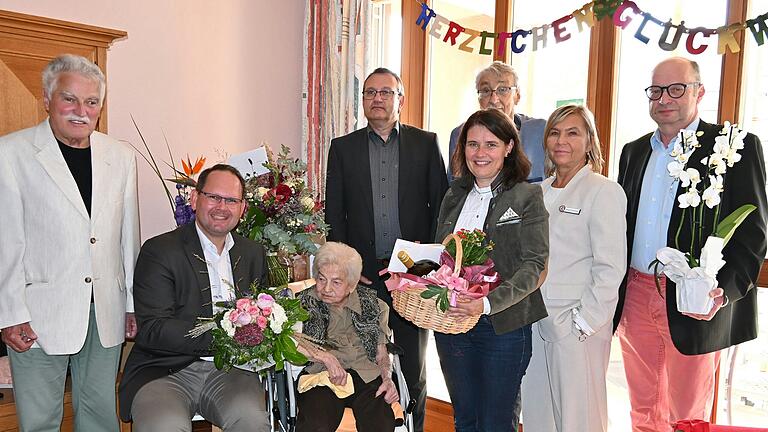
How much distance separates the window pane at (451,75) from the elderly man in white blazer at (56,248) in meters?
2.29

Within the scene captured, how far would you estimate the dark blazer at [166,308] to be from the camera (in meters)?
2.46

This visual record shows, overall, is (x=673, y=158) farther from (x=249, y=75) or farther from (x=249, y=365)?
(x=249, y=75)

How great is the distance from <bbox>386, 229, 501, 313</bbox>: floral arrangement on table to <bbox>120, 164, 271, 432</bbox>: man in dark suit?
767mm

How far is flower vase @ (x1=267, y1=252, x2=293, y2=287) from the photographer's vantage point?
3146 millimetres

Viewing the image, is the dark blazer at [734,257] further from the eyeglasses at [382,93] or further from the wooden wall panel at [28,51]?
the wooden wall panel at [28,51]

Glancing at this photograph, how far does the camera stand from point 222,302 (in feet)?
8.08

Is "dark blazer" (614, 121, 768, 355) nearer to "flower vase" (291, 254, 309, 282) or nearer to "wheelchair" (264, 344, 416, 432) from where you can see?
"wheelchair" (264, 344, 416, 432)

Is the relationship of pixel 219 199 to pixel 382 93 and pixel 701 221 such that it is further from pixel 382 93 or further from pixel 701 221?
pixel 701 221

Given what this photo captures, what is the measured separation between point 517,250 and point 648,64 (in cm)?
170

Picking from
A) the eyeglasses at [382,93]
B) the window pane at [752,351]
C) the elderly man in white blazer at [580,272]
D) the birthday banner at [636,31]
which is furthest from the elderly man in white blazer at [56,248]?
the window pane at [752,351]

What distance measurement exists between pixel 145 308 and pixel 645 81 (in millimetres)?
2785

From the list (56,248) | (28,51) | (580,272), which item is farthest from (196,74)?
(580,272)

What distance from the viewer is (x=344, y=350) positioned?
110 inches

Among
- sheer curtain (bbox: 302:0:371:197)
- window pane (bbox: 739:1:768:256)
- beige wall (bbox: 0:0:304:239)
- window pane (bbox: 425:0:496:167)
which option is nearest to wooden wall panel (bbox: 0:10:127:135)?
beige wall (bbox: 0:0:304:239)
